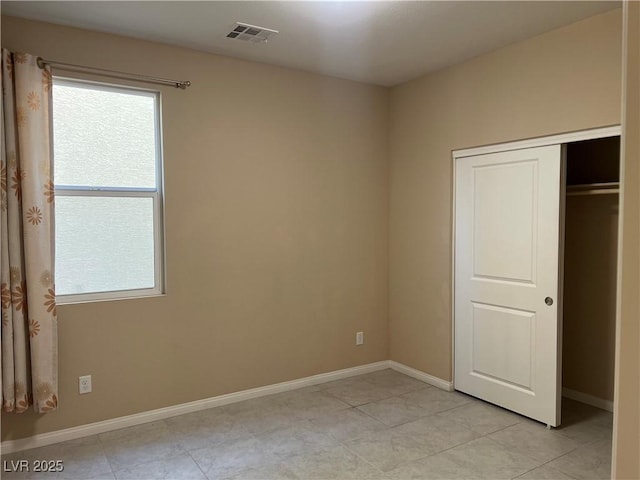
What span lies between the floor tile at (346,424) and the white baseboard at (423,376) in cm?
90

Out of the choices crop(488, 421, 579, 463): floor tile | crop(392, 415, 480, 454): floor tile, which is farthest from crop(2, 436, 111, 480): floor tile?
crop(488, 421, 579, 463): floor tile

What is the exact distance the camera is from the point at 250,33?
123 inches

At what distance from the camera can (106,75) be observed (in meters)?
3.15

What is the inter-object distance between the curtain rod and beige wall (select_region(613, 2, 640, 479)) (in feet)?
10.8

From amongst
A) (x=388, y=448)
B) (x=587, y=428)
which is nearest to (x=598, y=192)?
(x=587, y=428)

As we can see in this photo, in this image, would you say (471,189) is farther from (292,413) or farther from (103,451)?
(103,451)

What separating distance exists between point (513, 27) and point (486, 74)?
53 centimetres

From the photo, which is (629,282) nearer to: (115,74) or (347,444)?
(347,444)

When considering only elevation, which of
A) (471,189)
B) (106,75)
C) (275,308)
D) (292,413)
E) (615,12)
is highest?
(615,12)

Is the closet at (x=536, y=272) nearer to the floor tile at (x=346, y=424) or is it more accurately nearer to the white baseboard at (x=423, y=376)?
the white baseboard at (x=423, y=376)

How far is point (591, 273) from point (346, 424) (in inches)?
89.0

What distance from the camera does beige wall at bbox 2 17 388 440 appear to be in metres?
3.19

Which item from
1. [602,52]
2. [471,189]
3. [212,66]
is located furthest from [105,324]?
[602,52]

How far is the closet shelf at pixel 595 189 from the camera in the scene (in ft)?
10.8
